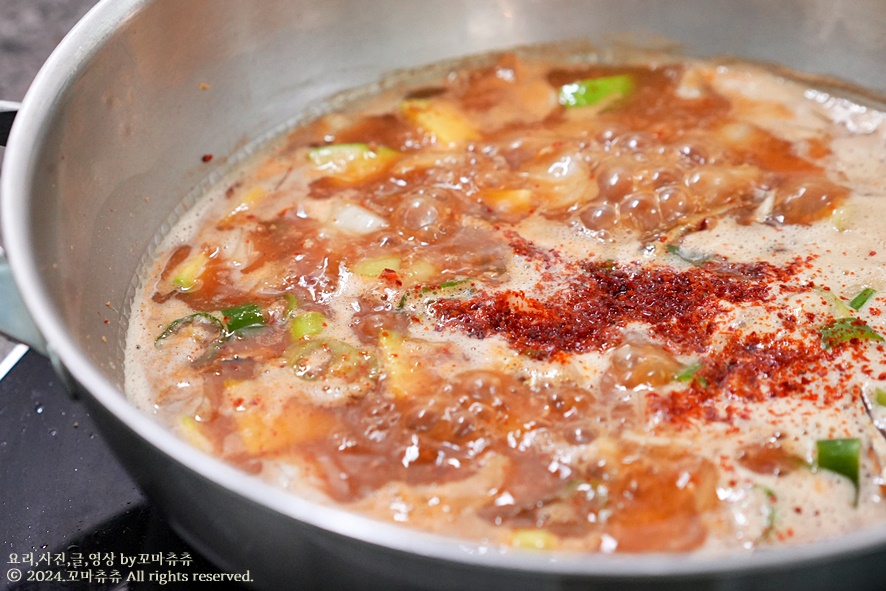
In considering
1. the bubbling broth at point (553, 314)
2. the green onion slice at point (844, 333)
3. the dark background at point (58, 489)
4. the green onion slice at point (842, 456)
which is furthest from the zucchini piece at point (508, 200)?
the dark background at point (58, 489)

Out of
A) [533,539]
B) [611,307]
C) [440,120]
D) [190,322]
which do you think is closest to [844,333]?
[611,307]

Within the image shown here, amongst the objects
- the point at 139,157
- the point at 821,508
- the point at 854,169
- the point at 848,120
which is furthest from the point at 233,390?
the point at 848,120

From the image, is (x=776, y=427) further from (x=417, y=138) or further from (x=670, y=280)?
(x=417, y=138)

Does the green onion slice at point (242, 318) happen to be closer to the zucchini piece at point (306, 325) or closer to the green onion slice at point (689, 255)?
the zucchini piece at point (306, 325)

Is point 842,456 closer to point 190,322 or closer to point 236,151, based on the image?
point 190,322

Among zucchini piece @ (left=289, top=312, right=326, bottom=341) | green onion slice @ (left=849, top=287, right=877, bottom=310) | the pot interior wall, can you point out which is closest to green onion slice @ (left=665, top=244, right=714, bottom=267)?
green onion slice @ (left=849, top=287, right=877, bottom=310)
